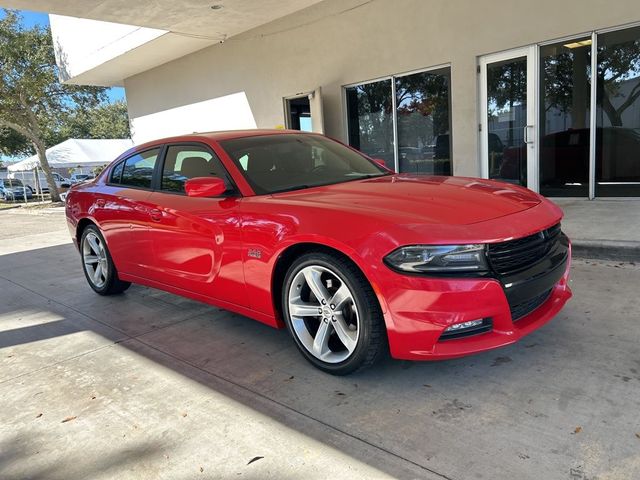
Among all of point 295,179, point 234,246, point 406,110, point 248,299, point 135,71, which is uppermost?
point 135,71

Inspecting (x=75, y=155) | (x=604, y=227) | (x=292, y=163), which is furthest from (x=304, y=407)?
(x=75, y=155)

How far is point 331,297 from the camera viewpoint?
2.88 metres

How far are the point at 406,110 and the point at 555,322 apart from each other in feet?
22.7

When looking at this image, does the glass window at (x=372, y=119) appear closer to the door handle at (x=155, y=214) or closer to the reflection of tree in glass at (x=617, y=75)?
the reflection of tree in glass at (x=617, y=75)

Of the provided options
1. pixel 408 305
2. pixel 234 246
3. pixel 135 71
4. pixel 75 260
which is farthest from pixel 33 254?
pixel 135 71

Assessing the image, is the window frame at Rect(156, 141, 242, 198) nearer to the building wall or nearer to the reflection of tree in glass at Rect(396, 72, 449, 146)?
the building wall

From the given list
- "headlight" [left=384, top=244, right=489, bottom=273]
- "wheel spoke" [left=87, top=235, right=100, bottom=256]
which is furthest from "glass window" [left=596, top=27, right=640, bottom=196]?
"wheel spoke" [left=87, top=235, right=100, bottom=256]

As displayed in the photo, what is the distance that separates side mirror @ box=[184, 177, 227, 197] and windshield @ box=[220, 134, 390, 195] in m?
0.23

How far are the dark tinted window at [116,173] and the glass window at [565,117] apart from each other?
21.0 ft

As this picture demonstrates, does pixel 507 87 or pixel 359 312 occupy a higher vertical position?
pixel 507 87

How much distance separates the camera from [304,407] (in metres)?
2.63

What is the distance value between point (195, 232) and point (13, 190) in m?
33.1

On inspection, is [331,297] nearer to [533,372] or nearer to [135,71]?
[533,372]

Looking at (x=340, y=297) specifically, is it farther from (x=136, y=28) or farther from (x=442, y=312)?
(x=136, y=28)
